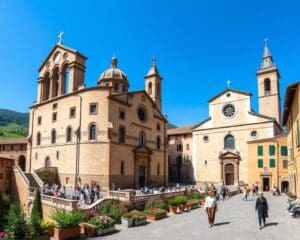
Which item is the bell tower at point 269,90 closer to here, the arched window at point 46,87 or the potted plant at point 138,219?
the arched window at point 46,87

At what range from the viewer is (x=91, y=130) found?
33844 millimetres

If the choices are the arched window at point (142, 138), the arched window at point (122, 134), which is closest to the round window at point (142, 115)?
the arched window at point (142, 138)

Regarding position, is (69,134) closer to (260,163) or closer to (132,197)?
(132,197)

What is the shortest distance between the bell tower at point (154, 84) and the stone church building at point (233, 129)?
932 centimetres

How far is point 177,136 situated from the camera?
57812 millimetres

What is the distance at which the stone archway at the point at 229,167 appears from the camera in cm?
4650

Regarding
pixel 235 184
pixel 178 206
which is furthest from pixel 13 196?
pixel 235 184

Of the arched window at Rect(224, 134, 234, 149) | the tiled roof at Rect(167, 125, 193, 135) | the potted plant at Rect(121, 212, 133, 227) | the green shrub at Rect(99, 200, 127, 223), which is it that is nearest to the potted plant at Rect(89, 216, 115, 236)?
the potted plant at Rect(121, 212, 133, 227)

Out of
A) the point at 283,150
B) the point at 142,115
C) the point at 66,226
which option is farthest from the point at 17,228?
the point at 283,150

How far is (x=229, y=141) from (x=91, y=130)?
26.0 m

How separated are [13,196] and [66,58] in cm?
1929

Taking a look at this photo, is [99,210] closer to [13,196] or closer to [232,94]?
[13,196]

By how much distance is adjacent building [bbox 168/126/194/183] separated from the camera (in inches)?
2141

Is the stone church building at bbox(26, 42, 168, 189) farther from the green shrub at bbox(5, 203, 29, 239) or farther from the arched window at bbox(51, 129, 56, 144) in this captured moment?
the green shrub at bbox(5, 203, 29, 239)
